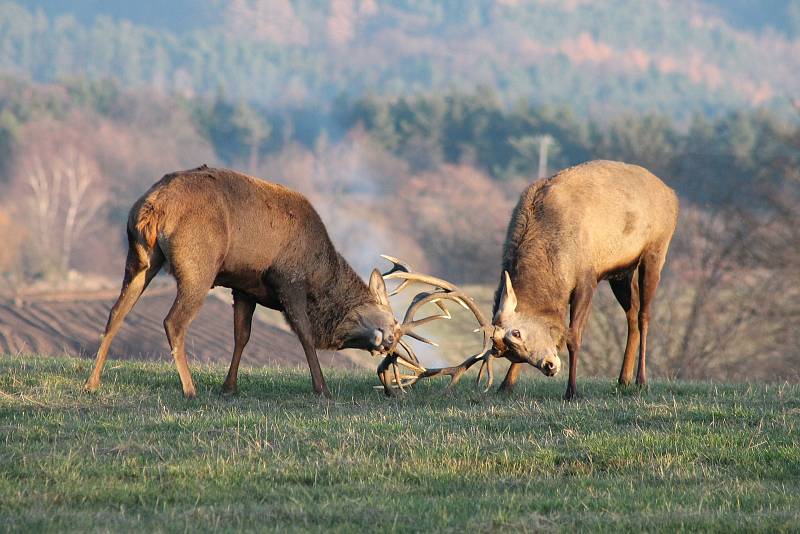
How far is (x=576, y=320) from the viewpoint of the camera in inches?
481

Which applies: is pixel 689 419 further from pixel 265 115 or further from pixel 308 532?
pixel 265 115

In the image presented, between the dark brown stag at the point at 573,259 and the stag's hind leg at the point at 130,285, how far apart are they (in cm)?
286

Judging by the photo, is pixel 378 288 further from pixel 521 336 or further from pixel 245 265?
pixel 521 336

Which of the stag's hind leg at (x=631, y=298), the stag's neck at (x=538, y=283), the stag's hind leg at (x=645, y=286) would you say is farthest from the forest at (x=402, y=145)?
the stag's neck at (x=538, y=283)

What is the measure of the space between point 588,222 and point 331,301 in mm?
2751

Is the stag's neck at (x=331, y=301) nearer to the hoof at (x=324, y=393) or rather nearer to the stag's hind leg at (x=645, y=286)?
the hoof at (x=324, y=393)

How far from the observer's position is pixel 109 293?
34.0 metres

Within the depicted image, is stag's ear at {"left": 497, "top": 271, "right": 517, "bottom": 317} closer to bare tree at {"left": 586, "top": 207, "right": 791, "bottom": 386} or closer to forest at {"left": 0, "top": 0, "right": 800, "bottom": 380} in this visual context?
forest at {"left": 0, "top": 0, "right": 800, "bottom": 380}

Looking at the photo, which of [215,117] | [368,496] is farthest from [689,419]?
[215,117]

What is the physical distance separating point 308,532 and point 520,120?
231 ft

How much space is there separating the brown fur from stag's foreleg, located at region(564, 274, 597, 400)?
1cm

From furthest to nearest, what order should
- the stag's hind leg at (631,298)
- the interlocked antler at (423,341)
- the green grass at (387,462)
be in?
the stag's hind leg at (631,298)
the interlocked antler at (423,341)
the green grass at (387,462)

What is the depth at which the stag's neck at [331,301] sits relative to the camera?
40.4ft

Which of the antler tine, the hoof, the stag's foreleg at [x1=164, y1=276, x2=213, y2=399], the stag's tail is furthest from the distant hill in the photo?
the stag's tail
